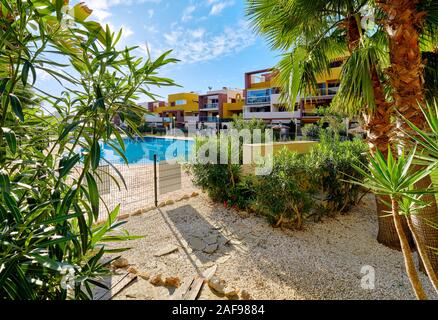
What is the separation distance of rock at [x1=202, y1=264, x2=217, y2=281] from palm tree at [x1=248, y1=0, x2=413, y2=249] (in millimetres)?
2860

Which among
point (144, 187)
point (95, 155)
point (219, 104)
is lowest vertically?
point (144, 187)

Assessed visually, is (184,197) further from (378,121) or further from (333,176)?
(378,121)

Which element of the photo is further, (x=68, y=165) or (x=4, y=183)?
(x=68, y=165)

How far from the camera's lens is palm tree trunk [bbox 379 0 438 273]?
11.1 feet

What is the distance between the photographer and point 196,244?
14.6ft

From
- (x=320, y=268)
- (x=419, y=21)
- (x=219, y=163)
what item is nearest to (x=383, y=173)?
(x=320, y=268)

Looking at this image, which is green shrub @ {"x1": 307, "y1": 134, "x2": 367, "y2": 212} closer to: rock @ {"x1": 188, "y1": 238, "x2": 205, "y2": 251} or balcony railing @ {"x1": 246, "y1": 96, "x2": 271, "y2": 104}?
rock @ {"x1": 188, "y1": 238, "x2": 205, "y2": 251}

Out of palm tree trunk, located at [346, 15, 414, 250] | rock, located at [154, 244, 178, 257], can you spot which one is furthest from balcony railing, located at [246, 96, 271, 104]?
rock, located at [154, 244, 178, 257]

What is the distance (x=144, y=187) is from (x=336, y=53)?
23.8 feet

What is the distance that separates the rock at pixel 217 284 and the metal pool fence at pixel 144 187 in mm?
3656

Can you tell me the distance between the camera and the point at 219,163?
21.6 ft

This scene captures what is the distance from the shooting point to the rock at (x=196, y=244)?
432 cm

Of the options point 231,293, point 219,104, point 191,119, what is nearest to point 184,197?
point 231,293

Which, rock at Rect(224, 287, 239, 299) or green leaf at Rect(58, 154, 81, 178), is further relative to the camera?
rock at Rect(224, 287, 239, 299)
